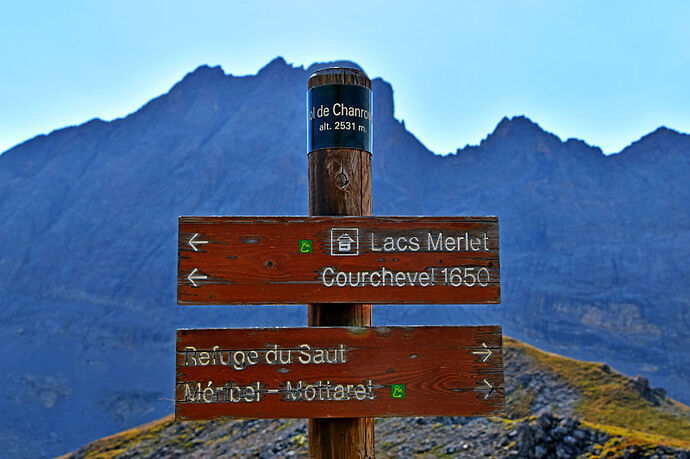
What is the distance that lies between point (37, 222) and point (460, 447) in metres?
177

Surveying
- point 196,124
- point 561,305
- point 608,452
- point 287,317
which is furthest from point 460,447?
point 196,124

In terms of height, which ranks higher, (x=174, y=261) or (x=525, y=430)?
(x=174, y=261)

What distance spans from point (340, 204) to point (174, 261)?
559ft

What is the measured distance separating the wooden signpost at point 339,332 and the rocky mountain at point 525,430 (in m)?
10.3

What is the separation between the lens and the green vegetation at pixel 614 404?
17.5 m

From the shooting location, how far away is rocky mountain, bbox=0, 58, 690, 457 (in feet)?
446

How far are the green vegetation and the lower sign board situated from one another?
1342cm

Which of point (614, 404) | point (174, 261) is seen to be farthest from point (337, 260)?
point (174, 261)

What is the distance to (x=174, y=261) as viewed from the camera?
553 feet

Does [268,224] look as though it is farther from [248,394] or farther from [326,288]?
[248,394]

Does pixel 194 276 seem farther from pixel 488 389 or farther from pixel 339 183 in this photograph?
pixel 488 389

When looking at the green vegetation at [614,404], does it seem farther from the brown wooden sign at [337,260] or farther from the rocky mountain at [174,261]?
the rocky mountain at [174,261]

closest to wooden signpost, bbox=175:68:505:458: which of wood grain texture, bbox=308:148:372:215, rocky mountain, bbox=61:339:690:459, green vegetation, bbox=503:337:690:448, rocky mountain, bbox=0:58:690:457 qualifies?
wood grain texture, bbox=308:148:372:215

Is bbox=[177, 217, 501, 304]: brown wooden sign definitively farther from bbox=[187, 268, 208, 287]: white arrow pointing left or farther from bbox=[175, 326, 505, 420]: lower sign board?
bbox=[175, 326, 505, 420]: lower sign board
